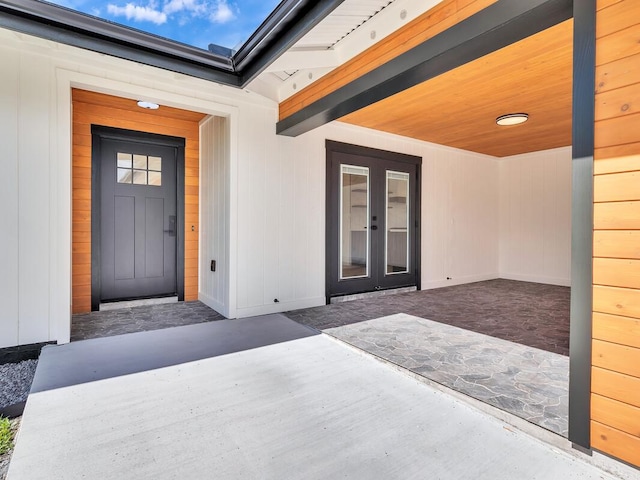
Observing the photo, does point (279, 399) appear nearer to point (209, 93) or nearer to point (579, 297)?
point (579, 297)

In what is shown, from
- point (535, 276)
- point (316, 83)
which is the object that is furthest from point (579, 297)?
point (535, 276)

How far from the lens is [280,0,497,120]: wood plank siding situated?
2039mm

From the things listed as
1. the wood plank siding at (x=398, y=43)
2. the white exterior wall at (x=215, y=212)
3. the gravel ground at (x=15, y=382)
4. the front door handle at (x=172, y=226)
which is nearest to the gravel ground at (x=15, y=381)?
the gravel ground at (x=15, y=382)

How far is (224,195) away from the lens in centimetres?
404

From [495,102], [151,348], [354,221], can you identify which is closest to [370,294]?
[354,221]

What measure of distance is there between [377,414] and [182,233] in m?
A: 3.75

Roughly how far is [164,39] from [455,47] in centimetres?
223

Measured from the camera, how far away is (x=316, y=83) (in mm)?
3422

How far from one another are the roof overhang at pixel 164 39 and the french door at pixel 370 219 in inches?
71.8

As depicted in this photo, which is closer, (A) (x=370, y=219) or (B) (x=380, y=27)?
(B) (x=380, y=27)

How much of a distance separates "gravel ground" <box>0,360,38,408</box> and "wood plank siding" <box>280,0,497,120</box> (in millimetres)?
3247

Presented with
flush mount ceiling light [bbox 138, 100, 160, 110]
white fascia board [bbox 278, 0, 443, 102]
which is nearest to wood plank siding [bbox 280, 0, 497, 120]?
white fascia board [bbox 278, 0, 443, 102]

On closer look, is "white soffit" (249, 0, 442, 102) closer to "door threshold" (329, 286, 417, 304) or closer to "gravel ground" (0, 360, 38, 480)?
"door threshold" (329, 286, 417, 304)

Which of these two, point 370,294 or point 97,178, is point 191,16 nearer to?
point 97,178
